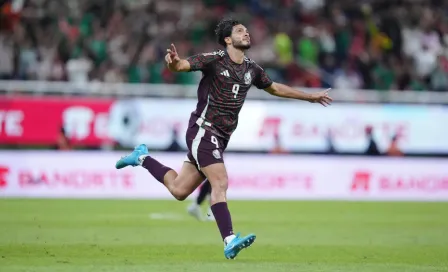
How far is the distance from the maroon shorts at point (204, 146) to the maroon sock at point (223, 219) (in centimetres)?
52

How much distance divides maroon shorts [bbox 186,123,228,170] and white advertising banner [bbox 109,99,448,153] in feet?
38.3

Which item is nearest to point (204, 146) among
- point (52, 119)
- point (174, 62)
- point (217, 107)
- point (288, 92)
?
point (217, 107)

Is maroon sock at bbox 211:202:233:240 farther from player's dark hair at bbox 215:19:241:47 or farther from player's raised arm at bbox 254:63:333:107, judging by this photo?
player's dark hair at bbox 215:19:241:47

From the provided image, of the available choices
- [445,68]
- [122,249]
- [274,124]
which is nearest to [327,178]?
[274,124]

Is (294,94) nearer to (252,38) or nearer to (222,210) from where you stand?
(222,210)

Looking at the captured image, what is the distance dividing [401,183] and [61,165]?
829 centimetres

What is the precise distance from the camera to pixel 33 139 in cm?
2209

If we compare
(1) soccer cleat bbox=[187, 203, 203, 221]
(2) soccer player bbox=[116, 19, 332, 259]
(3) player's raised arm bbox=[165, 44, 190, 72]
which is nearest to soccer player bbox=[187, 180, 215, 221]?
(1) soccer cleat bbox=[187, 203, 203, 221]

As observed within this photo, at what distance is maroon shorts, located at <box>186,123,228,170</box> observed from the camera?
35.1ft

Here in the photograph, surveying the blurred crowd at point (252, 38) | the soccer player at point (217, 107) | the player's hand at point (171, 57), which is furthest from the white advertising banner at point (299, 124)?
the player's hand at point (171, 57)

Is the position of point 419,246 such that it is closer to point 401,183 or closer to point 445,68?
point 401,183

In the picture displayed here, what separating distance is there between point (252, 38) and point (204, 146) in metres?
14.7

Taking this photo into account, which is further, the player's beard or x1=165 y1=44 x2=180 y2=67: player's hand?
the player's beard

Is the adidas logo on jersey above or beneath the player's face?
beneath
